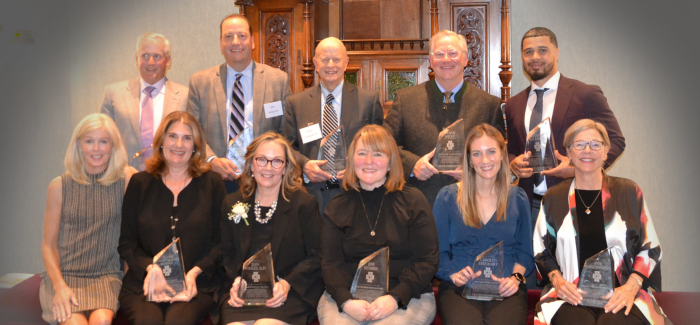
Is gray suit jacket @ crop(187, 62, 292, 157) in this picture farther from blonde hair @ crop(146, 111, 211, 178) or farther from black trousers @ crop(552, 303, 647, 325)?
black trousers @ crop(552, 303, 647, 325)

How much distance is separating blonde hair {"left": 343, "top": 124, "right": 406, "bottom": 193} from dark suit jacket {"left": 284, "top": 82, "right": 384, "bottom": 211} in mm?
669

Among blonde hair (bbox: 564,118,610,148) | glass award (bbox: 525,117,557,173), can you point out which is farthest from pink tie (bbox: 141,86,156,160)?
blonde hair (bbox: 564,118,610,148)

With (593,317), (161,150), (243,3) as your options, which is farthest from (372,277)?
(243,3)

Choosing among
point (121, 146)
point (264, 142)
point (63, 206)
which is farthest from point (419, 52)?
point (63, 206)

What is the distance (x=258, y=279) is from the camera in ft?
8.40

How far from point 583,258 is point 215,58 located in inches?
164

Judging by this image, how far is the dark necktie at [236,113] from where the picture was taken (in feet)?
11.9

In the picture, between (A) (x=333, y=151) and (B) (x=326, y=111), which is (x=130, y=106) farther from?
(A) (x=333, y=151)

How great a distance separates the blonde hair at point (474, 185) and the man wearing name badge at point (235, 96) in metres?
1.45

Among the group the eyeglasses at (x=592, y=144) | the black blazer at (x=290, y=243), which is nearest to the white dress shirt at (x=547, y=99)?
the eyeglasses at (x=592, y=144)

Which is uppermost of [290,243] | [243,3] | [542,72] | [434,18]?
[243,3]

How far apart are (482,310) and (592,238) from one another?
0.65 metres

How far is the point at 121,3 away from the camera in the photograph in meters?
5.61

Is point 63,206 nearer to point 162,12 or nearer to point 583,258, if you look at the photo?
point 583,258
